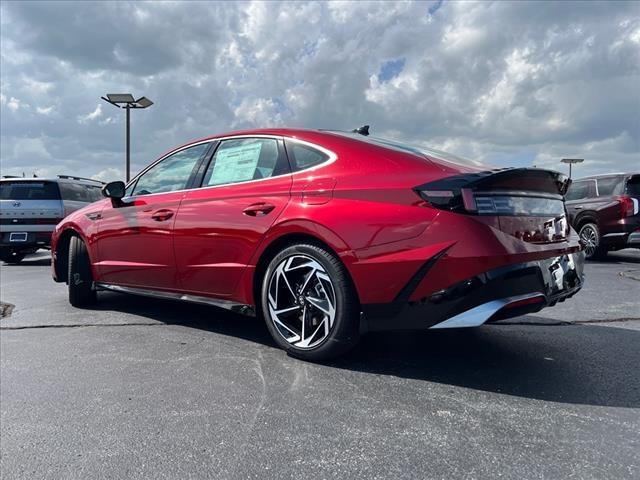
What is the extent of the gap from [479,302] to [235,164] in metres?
2.06

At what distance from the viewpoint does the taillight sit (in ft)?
31.1

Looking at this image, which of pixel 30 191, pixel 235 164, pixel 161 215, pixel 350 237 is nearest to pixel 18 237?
pixel 30 191

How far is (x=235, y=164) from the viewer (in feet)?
12.7

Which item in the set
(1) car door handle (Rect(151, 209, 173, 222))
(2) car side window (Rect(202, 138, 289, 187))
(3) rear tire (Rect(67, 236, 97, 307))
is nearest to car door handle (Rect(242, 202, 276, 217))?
(2) car side window (Rect(202, 138, 289, 187))

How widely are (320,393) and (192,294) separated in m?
1.60

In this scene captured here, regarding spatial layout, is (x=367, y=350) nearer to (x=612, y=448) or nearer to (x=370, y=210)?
(x=370, y=210)

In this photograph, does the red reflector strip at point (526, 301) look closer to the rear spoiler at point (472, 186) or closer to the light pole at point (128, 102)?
the rear spoiler at point (472, 186)

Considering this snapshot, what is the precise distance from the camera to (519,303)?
2.75 m

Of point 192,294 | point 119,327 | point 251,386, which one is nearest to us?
point 251,386

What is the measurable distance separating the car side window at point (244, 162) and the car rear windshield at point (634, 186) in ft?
27.8

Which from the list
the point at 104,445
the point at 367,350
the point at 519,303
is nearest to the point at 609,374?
the point at 519,303

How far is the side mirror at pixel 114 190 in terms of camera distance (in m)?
4.62

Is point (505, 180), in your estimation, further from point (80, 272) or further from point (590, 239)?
point (590, 239)

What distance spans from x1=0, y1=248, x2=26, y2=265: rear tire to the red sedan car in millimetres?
7872
